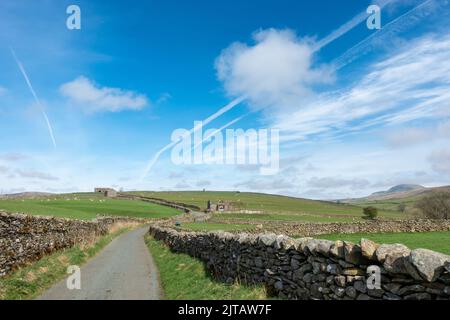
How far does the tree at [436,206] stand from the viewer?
258 ft

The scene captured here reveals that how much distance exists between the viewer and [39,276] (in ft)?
52.4

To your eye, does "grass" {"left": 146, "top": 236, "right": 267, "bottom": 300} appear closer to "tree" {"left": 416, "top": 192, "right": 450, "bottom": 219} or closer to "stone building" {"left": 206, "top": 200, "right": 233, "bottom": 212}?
"tree" {"left": 416, "top": 192, "right": 450, "bottom": 219}

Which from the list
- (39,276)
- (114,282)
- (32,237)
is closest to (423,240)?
(114,282)

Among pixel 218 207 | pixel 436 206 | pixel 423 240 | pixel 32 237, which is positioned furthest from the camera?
pixel 218 207

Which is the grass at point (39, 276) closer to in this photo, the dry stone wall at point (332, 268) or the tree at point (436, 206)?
the dry stone wall at point (332, 268)

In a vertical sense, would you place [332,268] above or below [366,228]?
above

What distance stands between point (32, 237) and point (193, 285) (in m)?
13.1

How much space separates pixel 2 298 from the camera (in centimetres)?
1279

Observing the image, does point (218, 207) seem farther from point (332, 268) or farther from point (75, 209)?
point (332, 268)

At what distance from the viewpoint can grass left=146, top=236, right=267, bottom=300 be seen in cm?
1152

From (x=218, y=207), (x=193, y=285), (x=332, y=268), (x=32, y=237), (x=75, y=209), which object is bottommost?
(x=218, y=207)

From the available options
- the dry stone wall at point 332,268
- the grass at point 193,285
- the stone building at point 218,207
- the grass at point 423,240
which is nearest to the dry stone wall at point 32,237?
the grass at point 193,285

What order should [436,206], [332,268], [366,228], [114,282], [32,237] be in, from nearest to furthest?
[332,268]
[114,282]
[32,237]
[366,228]
[436,206]
